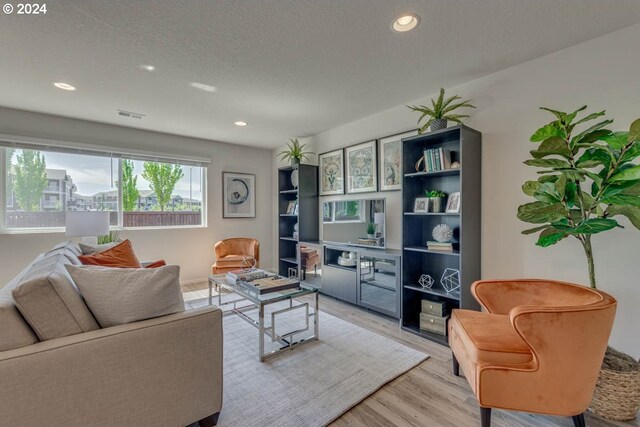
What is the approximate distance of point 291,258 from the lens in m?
4.65

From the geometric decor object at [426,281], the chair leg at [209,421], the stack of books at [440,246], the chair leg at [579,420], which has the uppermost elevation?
the stack of books at [440,246]

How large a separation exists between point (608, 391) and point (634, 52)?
2165 mm

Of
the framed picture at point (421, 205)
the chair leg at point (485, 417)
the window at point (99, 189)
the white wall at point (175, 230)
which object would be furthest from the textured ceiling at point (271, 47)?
the chair leg at point (485, 417)

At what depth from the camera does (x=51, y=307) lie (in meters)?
1.19

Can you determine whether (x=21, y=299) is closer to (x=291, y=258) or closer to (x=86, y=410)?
(x=86, y=410)

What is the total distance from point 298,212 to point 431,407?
2.97 meters

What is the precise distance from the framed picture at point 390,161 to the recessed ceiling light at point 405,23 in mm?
1399

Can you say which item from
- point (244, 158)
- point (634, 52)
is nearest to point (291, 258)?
point (244, 158)

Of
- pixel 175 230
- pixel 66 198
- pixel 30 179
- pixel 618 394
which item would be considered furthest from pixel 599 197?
pixel 30 179

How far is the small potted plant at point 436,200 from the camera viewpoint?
2684 millimetres

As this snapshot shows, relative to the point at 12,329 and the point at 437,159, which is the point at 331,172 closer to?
the point at 437,159

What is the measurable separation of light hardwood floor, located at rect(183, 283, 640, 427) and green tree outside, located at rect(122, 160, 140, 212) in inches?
160

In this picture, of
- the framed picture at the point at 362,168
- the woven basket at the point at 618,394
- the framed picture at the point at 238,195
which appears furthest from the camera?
the framed picture at the point at 238,195

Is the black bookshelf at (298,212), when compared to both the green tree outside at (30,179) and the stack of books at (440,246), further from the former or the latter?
the green tree outside at (30,179)
